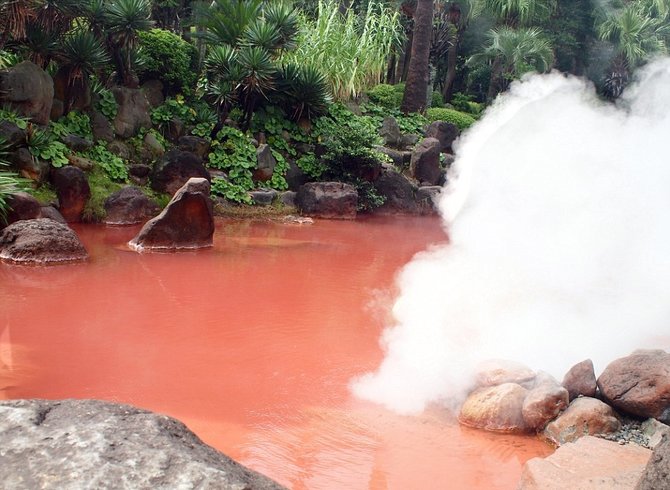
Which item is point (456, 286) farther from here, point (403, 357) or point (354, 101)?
point (354, 101)

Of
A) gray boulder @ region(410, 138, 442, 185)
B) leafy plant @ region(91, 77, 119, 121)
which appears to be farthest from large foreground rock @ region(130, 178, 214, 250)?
gray boulder @ region(410, 138, 442, 185)

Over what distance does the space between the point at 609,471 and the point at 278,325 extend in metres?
3.33

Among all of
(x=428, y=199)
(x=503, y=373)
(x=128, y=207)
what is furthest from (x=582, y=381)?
(x=428, y=199)

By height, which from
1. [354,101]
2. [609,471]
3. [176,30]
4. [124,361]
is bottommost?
[124,361]

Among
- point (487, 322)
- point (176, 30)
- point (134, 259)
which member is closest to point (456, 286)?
point (487, 322)

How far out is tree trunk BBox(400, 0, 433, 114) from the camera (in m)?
16.7

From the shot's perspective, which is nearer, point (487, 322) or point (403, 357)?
point (403, 357)

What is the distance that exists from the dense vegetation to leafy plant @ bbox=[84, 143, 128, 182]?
3cm

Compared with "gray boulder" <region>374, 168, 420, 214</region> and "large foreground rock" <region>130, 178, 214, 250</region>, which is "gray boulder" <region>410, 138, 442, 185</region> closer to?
"gray boulder" <region>374, 168, 420, 214</region>

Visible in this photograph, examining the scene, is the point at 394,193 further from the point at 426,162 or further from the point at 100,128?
the point at 100,128

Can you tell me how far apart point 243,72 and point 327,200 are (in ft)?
9.48

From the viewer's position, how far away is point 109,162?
36.9ft

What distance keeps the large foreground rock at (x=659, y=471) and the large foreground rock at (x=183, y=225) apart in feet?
24.1

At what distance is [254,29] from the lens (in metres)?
12.6
